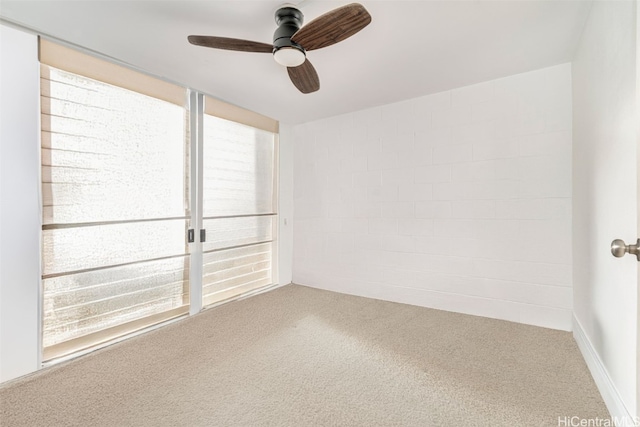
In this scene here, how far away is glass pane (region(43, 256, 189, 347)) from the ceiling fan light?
2217 mm

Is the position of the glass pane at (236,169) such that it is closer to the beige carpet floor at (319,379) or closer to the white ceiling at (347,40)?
the white ceiling at (347,40)

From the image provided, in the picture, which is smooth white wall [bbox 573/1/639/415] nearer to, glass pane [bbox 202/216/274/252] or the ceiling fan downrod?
the ceiling fan downrod

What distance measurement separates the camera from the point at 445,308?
3150 millimetres

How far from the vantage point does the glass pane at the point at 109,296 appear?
216 centimetres

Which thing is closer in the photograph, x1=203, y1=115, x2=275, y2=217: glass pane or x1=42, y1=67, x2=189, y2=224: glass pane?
x1=42, y1=67, x2=189, y2=224: glass pane

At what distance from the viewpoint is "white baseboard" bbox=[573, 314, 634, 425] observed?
1381 millimetres

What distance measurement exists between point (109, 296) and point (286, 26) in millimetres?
2593

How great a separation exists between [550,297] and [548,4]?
2.37 meters

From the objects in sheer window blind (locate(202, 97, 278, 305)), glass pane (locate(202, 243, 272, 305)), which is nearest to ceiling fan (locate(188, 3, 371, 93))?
sheer window blind (locate(202, 97, 278, 305))

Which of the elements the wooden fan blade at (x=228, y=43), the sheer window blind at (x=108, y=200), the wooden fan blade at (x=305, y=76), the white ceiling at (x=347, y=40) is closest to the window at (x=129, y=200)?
the sheer window blind at (x=108, y=200)

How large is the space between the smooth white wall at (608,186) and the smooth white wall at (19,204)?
10.9 feet

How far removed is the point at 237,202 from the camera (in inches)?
141

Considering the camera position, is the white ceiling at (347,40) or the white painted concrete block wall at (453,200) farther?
the white painted concrete block wall at (453,200)

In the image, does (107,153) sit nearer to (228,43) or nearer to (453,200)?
(228,43)
